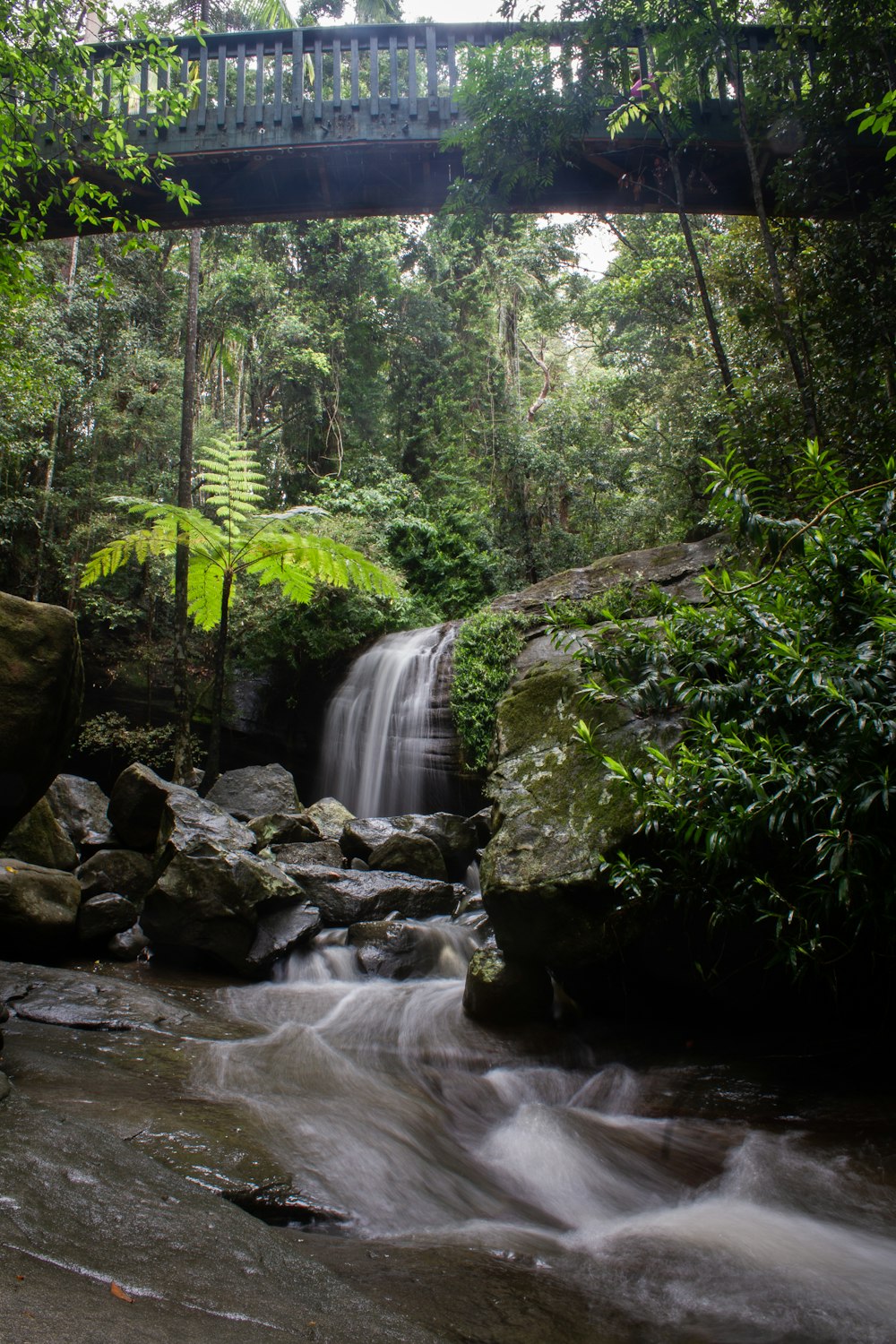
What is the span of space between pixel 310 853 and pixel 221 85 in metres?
8.06

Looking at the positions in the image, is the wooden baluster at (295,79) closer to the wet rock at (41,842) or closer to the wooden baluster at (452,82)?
the wooden baluster at (452,82)

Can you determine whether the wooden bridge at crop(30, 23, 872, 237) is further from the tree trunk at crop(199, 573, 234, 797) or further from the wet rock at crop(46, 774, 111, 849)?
the wet rock at crop(46, 774, 111, 849)

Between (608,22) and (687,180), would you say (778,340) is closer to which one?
(687,180)

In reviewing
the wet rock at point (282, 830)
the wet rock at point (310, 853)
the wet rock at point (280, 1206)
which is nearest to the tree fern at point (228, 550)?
the wet rock at point (282, 830)

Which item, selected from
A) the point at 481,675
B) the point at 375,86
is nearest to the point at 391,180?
the point at 375,86

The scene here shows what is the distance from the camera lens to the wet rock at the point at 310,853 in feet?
24.7

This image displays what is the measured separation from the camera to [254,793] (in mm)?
9328

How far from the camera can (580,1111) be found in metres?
3.81

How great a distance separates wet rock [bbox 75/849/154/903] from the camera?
22.0 ft

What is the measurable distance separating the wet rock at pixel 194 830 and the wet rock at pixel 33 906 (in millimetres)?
762

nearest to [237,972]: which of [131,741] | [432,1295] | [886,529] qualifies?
[432,1295]

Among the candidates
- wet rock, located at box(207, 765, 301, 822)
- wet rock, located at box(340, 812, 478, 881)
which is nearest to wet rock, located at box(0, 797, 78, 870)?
wet rock, located at box(207, 765, 301, 822)

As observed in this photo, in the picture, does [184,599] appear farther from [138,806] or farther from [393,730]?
[138,806]

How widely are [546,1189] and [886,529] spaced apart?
329cm
